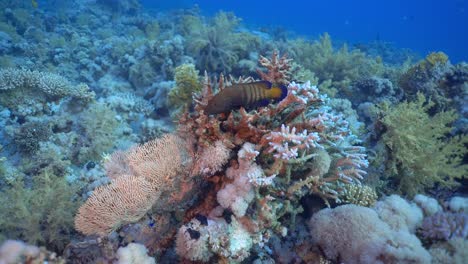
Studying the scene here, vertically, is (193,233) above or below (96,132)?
above

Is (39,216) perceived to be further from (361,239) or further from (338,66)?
(338,66)

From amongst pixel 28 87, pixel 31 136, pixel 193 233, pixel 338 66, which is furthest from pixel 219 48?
pixel 193 233

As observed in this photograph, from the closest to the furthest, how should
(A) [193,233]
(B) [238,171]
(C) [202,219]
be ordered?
(A) [193,233]
(C) [202,219]
(B) [238,171]

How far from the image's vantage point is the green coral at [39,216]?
3.04 m

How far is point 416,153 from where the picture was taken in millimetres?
4137

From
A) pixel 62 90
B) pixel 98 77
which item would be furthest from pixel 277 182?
pixel 98 77

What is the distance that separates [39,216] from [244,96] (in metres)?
2.55

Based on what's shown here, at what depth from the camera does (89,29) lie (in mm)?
13891

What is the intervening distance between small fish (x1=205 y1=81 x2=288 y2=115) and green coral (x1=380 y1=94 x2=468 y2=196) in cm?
233

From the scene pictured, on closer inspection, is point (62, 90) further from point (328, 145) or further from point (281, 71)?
point (328, 145)

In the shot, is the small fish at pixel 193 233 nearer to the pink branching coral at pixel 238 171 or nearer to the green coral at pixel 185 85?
the pink branching coral at pixel 238 171

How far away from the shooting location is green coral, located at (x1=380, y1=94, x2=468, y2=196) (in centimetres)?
407

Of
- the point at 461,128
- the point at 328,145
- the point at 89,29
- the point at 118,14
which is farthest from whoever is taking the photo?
the point at 118,14

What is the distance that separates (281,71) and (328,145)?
1.10m
